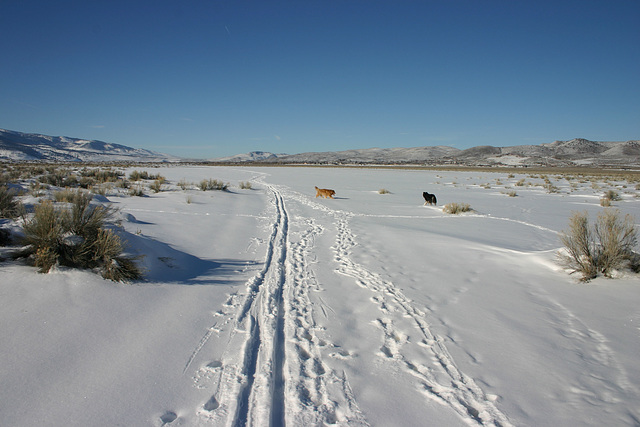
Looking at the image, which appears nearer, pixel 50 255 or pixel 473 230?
pixel 50 255

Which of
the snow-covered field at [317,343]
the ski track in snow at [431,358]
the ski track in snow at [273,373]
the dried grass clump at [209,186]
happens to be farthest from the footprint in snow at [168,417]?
the dried grass clump at [209,186]

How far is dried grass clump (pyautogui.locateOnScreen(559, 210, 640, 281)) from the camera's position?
17.8ft

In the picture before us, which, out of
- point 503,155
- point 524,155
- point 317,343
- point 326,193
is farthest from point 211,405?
point 503,155

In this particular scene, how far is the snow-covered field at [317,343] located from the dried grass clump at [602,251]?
225mm

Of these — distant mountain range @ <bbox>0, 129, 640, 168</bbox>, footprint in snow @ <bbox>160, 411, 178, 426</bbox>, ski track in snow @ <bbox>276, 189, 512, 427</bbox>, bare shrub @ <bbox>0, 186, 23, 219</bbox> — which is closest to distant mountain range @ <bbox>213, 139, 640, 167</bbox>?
distant mountain range @ <bbox>0, 129, 640, 168</bbox>

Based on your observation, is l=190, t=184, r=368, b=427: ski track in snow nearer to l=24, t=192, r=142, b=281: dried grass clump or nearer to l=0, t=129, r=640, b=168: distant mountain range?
l=24, t=192, r=142, b=281: dried grass clump

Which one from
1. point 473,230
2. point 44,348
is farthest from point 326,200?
point 44,348

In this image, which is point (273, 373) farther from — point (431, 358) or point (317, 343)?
point (431, 358)

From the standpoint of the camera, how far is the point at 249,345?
11.0ft

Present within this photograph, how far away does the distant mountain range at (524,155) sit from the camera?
335ft

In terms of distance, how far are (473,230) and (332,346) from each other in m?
7.86

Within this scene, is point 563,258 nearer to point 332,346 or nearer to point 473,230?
point 473,230

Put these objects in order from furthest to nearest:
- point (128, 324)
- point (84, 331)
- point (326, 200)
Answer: point (326, 200) < point (128, 324) < point (84, 331)

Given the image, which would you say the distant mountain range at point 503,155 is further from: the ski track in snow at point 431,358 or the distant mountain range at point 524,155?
the ski track in snow at point 431,358
